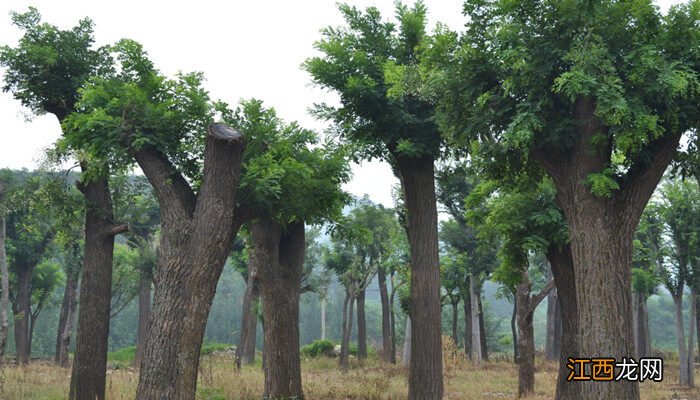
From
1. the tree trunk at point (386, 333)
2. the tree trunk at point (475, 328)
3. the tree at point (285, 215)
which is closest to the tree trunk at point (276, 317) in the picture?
the tree at point (285, 215)

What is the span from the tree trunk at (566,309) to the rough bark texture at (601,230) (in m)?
4.35

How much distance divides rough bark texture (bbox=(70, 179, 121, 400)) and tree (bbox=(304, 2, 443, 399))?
5318 millimetres

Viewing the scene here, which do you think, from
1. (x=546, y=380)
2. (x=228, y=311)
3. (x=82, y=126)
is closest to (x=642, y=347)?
(x=546, y=380)

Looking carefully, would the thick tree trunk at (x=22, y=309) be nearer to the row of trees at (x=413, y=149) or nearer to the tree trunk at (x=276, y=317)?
the row of trees at (x=413, y=149)

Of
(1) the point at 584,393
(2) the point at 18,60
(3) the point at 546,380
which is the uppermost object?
(2) the point at 18,60

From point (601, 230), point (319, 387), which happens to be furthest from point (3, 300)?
point (601, 230)

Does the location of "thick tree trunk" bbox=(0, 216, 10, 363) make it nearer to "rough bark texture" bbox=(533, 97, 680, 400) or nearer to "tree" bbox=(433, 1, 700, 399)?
"tree" bbox=(433, 1, 700, 399)

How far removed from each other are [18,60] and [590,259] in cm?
1120

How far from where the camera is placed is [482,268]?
98.4ft

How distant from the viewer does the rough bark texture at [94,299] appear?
40.1 feet

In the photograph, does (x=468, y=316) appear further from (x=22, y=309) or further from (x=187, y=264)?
(x=187, y=264)

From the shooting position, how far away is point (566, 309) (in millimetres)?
13547

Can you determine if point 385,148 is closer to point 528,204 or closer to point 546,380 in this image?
point 528,204

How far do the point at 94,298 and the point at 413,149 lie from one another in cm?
733
